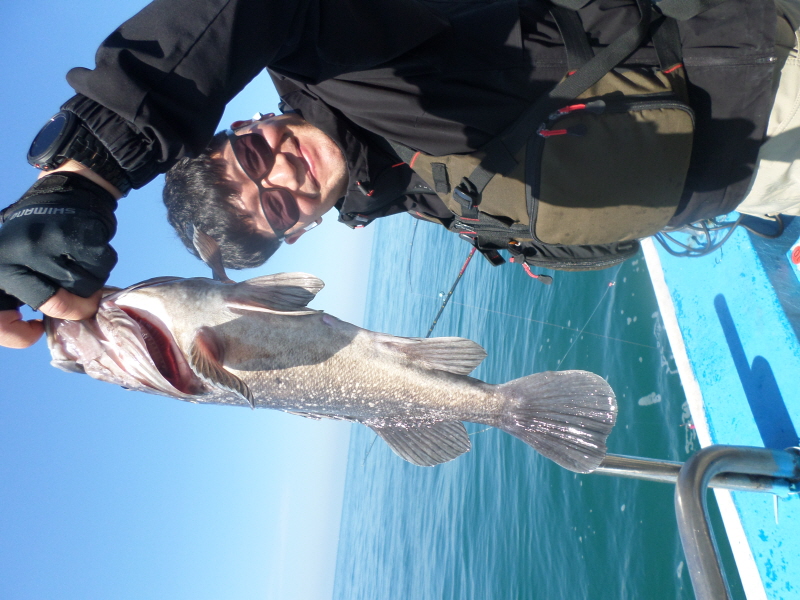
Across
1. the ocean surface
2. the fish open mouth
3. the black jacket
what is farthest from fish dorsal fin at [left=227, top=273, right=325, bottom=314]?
the ocean surface

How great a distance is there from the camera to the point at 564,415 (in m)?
2.62

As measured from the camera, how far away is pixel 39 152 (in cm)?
170

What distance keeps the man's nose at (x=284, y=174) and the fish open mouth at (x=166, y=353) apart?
4.53 feet

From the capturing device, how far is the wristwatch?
5.53 ft

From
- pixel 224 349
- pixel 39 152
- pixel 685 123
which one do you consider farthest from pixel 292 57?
pixel 685 123

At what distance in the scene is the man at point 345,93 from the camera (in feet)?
5.39

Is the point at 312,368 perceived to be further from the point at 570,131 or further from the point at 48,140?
the point at 570,131

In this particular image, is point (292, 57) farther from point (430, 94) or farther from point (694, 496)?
point (694, 496)

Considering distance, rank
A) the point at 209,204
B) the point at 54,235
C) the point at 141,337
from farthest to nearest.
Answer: the point at 209,204, the point at 141,337, the point at 54,235

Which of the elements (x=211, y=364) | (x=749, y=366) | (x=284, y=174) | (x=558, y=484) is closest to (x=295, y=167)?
(x=284, y=174)

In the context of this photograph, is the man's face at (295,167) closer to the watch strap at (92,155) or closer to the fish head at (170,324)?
the fish head at (170,324)

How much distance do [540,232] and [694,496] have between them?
1364 millimetres

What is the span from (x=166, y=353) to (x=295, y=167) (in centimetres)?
154

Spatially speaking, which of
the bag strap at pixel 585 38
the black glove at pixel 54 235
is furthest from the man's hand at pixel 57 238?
A: the bag strap at pixel 585 38
